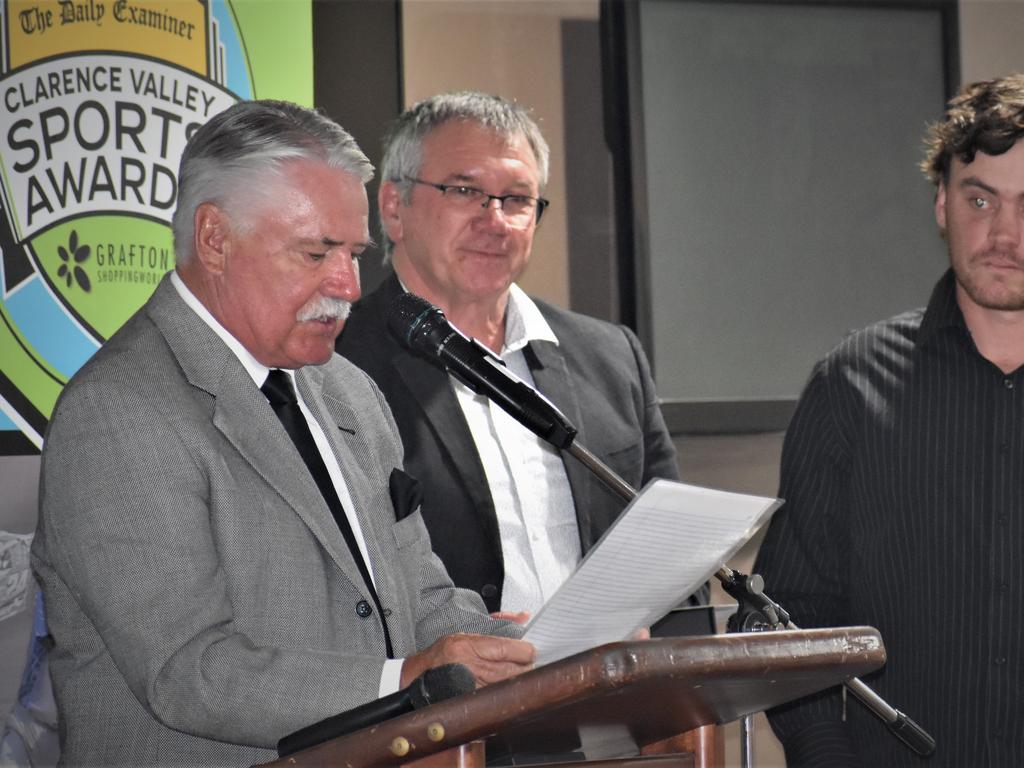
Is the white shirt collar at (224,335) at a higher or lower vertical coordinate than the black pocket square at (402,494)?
higher

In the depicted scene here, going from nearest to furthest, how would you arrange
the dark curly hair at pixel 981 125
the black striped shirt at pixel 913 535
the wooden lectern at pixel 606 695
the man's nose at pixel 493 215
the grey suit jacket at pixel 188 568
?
the wooden lectern at pixel 606 695 < the grey suit jacket at pixel 188 568 < the black striped shirt at pixel 913 535 < the dark curly hair at pixel 981 125 < the man's nose at pixel 493 215

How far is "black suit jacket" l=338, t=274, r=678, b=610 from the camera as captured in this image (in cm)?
249

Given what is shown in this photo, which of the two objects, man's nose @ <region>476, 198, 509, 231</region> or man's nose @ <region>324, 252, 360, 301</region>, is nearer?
man's nose @ <region>324, 252, 360, 301</region>

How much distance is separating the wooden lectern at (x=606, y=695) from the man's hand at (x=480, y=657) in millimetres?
83

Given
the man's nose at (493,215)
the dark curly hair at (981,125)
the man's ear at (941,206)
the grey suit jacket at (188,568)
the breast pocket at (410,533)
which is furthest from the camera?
the man's nose at (493,215)

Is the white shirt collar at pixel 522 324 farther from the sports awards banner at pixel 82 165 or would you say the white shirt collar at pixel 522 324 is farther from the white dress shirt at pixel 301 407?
the white dress shirt at pixel 301 407

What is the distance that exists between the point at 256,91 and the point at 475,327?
2.51 ft

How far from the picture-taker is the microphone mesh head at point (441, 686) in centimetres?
125

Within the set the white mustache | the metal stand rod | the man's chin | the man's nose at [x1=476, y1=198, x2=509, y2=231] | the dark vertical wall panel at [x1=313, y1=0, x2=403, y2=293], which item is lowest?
the metal stand rod

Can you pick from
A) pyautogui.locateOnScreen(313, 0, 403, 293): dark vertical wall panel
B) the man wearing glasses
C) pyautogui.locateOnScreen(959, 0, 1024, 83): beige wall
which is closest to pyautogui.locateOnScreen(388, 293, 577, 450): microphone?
the man wearing glasses

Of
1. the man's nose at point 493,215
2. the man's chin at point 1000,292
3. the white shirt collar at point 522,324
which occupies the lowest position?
the white shirt collar at point 522,324

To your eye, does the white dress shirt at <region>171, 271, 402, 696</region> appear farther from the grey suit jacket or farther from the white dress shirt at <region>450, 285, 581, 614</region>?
the white dress shirt at <region>450, 285, 581, 614</region>

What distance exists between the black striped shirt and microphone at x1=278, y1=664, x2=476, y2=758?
3.98 ft

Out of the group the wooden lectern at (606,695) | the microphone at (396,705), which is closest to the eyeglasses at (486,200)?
the wooden lectern at (606,695)
